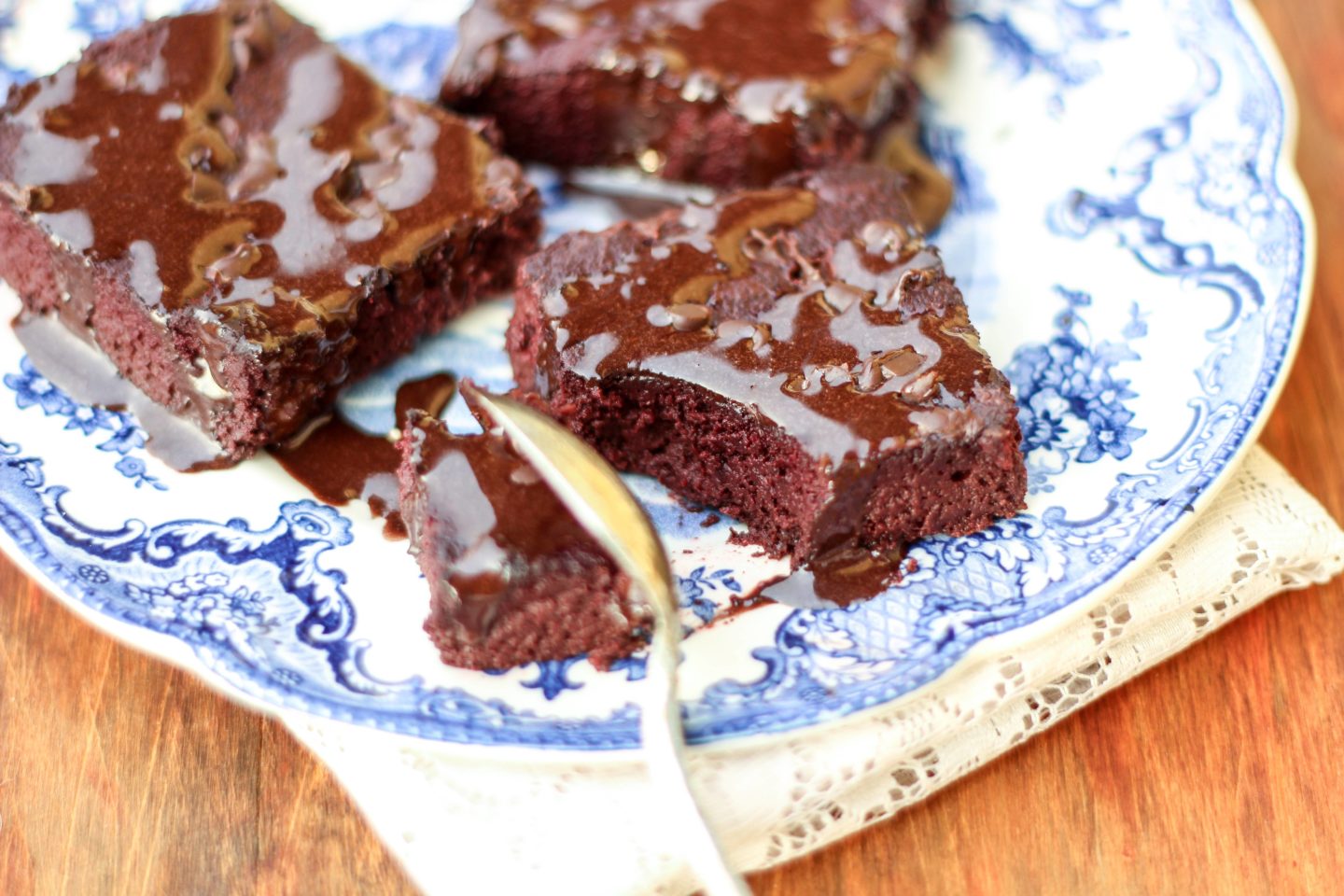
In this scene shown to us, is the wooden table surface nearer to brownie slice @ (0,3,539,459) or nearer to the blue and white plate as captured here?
the blue and white plate

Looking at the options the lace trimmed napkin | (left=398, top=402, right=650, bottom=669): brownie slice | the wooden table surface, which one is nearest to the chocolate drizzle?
(left=398, top=402, right=650, bottom=669): brownie slice

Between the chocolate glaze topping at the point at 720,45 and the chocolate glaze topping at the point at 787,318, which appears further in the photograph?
the chocolate glaze topping at the point at 720,45

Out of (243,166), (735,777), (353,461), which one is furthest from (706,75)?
(735,777)

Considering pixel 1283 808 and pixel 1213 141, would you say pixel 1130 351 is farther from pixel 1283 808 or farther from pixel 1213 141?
pixel 1283 808

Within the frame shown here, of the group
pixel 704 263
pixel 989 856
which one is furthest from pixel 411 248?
pixel 989 856

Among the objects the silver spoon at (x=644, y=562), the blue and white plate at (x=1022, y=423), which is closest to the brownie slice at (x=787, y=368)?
the blue and white plate at (x=1022, y=423)

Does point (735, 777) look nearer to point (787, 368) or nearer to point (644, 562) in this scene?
point (644, 562)

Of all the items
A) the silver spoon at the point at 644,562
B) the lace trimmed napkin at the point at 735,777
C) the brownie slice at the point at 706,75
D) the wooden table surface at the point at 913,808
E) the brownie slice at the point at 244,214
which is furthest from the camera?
the brownie slice at the point at 706,75

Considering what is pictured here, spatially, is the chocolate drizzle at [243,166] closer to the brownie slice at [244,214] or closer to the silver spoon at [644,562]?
the brownie slice at [244,214]
